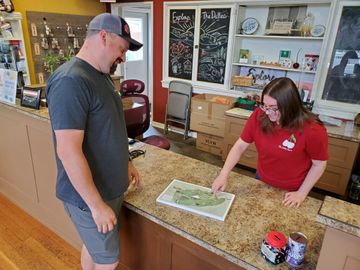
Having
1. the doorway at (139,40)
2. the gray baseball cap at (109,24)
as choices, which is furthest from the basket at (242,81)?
the gray baseball cap at (109,24)

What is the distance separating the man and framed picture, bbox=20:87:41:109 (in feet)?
3.39

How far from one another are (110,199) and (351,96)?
3215 mm

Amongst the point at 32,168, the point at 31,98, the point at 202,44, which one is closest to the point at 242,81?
the point at 202,44

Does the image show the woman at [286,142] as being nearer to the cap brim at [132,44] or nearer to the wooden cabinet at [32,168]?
the cap brim at [132,44]

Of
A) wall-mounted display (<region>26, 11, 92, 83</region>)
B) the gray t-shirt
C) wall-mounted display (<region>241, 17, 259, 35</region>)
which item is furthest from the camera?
wall-mounted display (<region>26, 11, 92, 83</region>)

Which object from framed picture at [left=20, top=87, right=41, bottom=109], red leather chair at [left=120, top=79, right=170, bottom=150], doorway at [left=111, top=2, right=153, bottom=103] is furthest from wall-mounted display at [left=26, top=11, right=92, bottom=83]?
framed picture at [left=20, top=87, right=41, bottom=109]

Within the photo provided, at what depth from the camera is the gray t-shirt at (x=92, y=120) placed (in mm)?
893

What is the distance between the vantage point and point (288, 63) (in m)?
3.45

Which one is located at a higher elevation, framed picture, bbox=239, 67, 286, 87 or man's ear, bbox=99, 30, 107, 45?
man's ear, bbox=99, 30, 107, 45

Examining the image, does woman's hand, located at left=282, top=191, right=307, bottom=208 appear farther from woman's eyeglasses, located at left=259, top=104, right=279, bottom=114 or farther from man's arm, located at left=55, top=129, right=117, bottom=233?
man's arm, located at left=55, top=129, right=117, bottom=233

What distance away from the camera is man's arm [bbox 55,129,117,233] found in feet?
2.99

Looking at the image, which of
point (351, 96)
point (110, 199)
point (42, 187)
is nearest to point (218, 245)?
point (110, 199)

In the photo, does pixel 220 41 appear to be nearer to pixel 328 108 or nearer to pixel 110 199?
pixel 328 108

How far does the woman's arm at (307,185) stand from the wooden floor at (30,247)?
155cm
